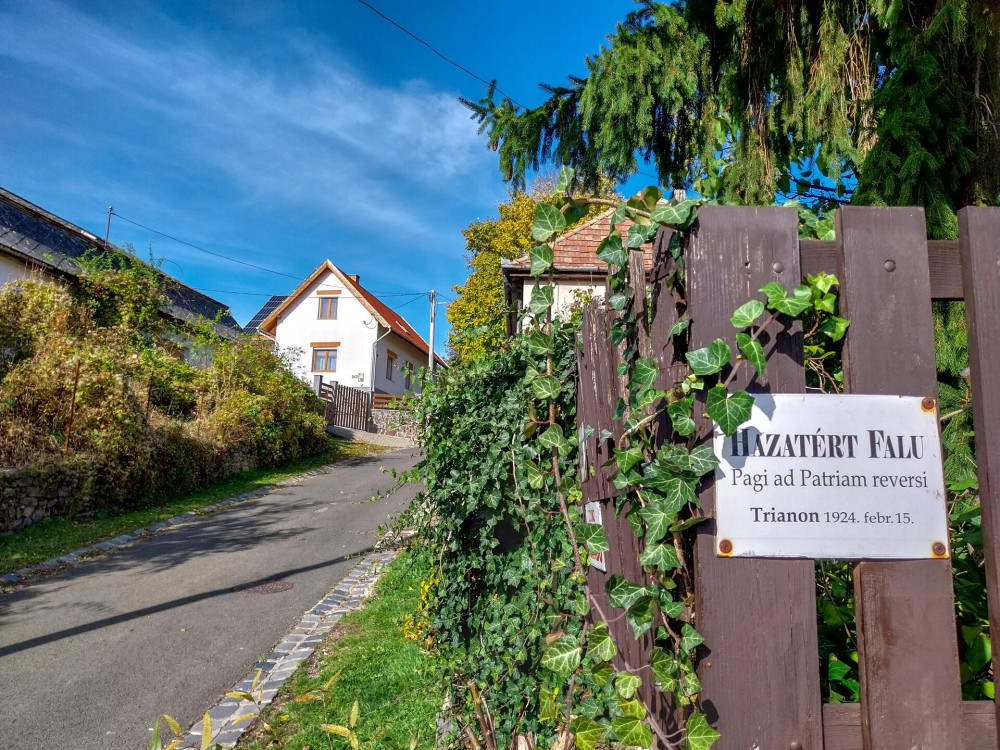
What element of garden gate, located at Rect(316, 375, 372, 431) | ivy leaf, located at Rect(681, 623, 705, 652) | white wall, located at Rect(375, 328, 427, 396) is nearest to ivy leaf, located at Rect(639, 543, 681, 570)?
ivy leaf, located at Rect(681, 623, 705, 652)

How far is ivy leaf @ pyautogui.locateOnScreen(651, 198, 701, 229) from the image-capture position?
53.8 inches

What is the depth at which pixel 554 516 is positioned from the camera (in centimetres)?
261

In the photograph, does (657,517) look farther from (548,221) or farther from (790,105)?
(790,105)

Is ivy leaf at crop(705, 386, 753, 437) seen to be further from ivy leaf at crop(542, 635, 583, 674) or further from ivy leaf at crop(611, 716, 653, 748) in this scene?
ivy leaf at crop(542, 635, 583, 674)

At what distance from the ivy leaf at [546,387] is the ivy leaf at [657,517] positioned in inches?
30.2

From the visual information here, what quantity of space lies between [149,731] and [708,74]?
17.9 feet

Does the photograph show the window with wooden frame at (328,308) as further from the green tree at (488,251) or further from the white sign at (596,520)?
the white sign at (596,520)

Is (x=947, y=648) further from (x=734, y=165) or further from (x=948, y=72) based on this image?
(x=734, y=165)

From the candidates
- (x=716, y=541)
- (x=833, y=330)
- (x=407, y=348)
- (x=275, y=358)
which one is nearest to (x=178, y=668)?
(x=716, y=541)

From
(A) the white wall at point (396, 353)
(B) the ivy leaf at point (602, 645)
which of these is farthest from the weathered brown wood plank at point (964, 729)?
(A) the white wall at point (396, 353)

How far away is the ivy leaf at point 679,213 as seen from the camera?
137 centimetres

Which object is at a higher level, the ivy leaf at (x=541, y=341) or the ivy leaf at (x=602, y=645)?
the ivy leaf at (x=541, y=341)

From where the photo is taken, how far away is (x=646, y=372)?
4.61 feet

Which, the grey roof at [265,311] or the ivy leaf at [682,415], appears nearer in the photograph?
the ivy leaf at [682,415]
